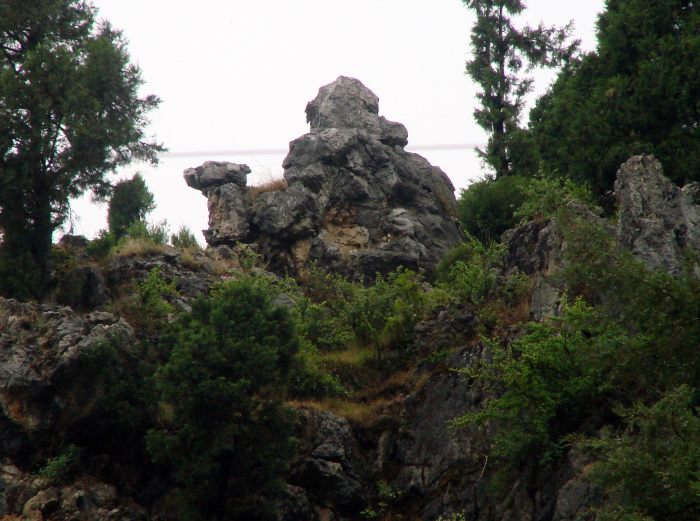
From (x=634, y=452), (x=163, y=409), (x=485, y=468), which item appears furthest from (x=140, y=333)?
(x=634, y=452)

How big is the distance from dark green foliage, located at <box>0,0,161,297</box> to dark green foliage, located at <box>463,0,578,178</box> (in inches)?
466

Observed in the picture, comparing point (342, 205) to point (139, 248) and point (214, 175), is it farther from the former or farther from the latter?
point (139, 248)

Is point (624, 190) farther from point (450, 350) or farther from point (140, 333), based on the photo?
point (140, 333)

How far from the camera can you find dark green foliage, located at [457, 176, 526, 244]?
85.6ft

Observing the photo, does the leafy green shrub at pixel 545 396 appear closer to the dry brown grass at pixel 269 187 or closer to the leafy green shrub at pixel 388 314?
the leafy green shrub at pixel 388 314

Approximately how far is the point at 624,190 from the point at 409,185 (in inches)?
556

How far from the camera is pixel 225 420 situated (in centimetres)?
1611

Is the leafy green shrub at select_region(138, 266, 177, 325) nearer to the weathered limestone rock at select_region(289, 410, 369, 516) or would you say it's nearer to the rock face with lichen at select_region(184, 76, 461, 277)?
the weathered limestone rock at select_region(289, 410, 369, 516)

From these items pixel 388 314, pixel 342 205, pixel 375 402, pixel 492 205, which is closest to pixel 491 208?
pixel 492 205

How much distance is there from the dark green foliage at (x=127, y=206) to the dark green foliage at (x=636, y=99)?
11.4 meters

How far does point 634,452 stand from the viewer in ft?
37.0

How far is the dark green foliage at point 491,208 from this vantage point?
26094 mm

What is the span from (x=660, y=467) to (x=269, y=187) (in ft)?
69.9

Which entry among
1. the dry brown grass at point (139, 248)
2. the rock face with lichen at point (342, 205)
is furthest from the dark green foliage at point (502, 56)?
the dry brown grass at point (139, 248)
